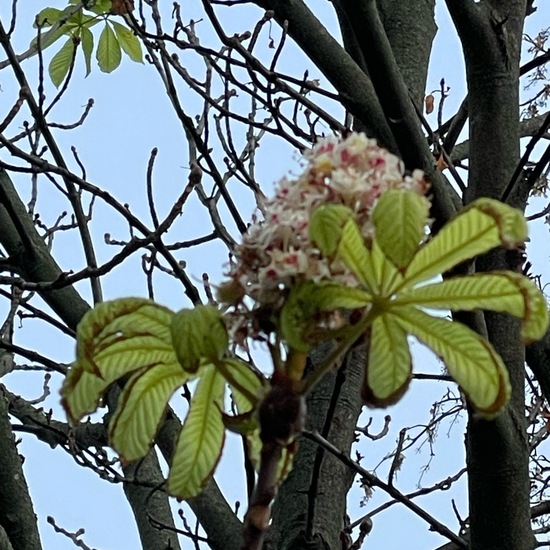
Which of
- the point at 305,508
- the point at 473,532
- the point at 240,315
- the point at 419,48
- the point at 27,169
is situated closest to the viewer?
the point at 240,315

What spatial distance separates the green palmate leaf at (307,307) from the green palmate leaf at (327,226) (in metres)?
0.03

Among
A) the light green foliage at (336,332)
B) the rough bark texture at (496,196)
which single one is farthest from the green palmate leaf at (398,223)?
the rough bark texture at (496,196)

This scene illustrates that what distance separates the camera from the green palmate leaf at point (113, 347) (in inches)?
24.0

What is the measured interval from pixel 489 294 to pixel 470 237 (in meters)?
0.04

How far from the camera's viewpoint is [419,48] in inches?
79.4

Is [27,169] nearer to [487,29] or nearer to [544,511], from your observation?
[487,29]

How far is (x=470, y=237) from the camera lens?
584mm

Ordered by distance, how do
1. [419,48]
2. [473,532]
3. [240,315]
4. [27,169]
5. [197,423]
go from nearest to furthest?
1. [240,315]
2. [197,423]
3. [473,532]
4. [27,169]
5. [419,48]

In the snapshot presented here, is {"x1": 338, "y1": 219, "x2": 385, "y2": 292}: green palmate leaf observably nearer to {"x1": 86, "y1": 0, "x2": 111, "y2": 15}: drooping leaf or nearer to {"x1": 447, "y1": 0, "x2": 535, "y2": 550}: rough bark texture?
{"x1": 447, "y1": 0, "x2": 535, "y2": 550}: rough bark texture

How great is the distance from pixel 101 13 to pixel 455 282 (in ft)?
5.56

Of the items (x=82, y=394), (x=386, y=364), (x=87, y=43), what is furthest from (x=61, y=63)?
(x=386, y=364)

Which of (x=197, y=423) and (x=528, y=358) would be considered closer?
(x=197, y=423)

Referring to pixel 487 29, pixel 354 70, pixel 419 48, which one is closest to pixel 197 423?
pixel 354 70

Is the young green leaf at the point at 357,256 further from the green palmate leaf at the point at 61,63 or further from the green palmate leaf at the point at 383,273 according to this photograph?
the green palmate leaf at the point at 61,63
